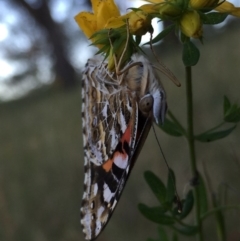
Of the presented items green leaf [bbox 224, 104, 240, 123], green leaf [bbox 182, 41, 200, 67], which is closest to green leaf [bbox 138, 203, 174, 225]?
green leaf [bbox 224, 104, 240, 123]

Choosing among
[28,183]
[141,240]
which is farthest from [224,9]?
[28,183]

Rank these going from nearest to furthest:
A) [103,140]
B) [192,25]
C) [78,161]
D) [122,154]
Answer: [192,25] → [122,154] → [103,140] → [78,161]

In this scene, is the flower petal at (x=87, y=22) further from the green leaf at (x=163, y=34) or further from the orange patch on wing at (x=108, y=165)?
the orange patch on wing at (x=108, y=165)

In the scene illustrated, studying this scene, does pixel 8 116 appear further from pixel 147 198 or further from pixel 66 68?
pixel 147 198

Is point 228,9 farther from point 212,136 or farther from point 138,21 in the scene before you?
point 212,136

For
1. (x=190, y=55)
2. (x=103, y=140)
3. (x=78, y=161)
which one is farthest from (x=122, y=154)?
(x=78, y=161)

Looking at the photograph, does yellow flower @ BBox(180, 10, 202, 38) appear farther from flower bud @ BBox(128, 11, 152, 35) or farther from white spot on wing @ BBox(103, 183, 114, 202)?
white spot on wing @ BBox(103, 183, 114, 202)
